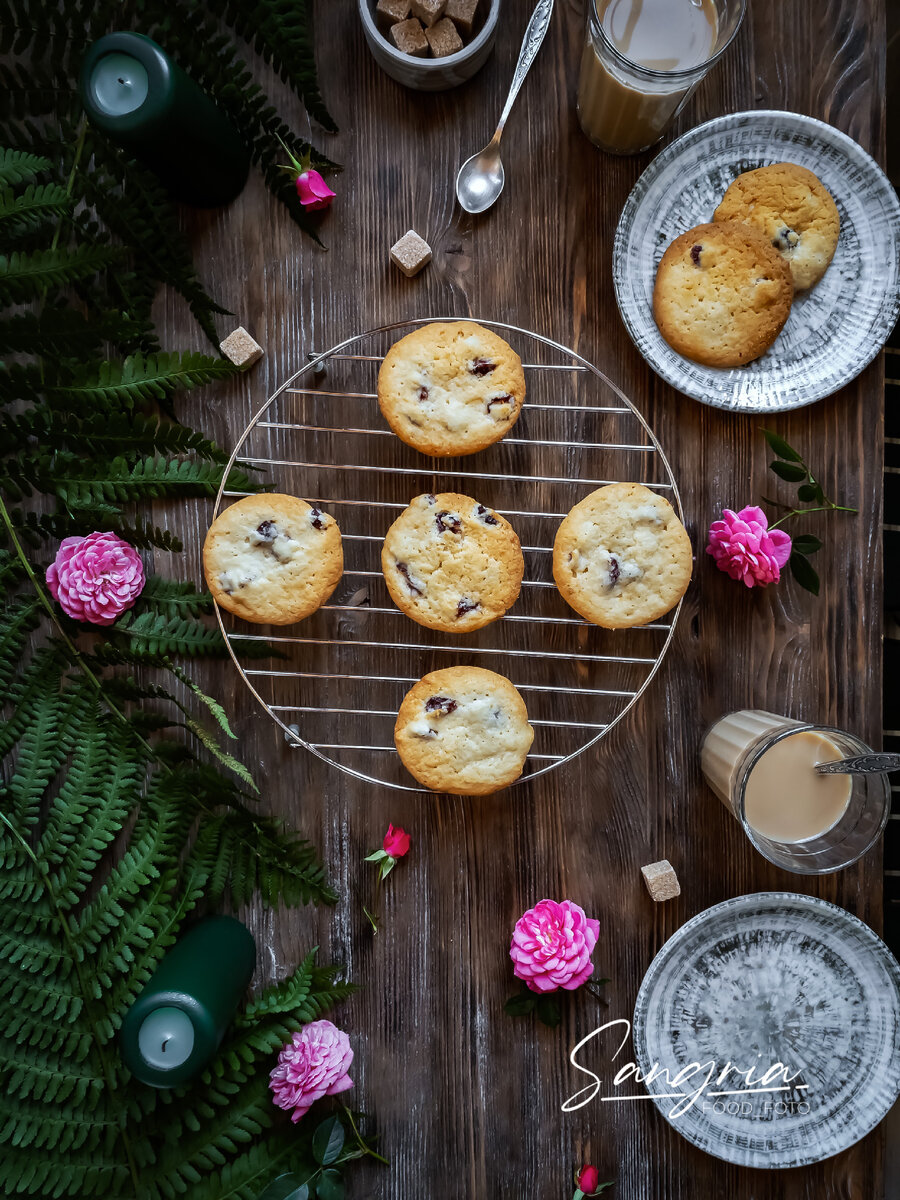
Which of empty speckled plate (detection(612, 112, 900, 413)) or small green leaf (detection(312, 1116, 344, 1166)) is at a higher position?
empty speckled plate (detection(612, 112, 900, 413))

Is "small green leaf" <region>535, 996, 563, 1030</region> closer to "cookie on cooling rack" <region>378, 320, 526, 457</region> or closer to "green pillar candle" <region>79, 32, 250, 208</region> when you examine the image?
"cookie on cooling rack" <region>378, 320, 526, 457</region>

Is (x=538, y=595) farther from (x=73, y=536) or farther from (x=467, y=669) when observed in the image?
(x=73, y=536)

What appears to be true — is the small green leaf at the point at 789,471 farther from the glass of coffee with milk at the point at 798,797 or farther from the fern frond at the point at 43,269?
the fern frond at the point at 43,269

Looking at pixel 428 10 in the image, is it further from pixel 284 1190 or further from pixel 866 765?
pixel 284 1190

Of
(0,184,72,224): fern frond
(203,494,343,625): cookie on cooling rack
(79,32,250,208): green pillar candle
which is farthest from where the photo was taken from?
(203,494,343,625): cookie on cooling rack

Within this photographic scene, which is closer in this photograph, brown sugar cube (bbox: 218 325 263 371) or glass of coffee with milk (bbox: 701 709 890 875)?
glass of coffee with milk (bbox: 701 709 890 875)

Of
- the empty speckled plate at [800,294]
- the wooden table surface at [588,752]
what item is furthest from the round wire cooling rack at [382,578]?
the empty speckled plate at [800,294]

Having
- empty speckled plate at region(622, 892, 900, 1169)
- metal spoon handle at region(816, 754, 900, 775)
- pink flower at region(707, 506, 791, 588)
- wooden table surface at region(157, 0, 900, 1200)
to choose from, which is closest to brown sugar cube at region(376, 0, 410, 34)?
wooden table surface at region(157, 0, 900, 1200)
